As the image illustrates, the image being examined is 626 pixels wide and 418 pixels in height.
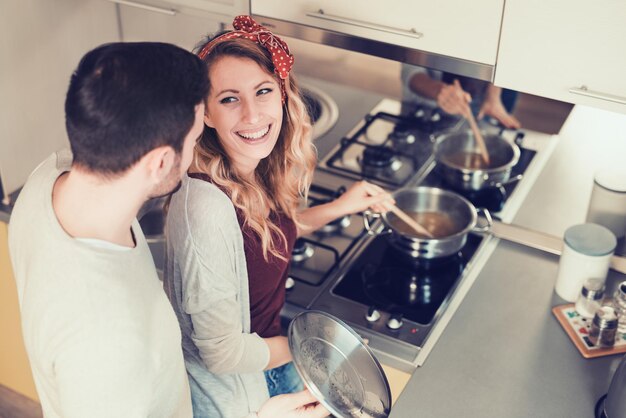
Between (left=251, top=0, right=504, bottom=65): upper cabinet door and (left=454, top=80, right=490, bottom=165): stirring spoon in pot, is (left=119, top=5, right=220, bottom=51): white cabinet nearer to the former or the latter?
(left=251, top=0, right=504, bottom=65): upper cabinet door

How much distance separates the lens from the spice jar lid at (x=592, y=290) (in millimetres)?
1828

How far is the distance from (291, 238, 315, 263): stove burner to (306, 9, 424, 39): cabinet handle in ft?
1.95

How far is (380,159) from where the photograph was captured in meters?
2.39

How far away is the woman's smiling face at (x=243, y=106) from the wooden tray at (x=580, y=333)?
817 millimetres

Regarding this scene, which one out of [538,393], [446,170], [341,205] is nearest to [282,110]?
[341,205]

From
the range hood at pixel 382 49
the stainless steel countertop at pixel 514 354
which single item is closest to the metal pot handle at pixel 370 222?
the stainless steel countertop at pixel 514 354

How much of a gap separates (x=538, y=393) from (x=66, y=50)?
1567mm

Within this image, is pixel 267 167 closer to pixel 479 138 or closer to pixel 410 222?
pixel 410 222

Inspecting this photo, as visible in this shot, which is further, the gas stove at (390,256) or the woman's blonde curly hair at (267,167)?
the gas stove at (390,256)

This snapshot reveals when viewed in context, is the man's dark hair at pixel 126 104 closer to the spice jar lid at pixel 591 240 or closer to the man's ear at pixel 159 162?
the man's ear at pixel 159 162

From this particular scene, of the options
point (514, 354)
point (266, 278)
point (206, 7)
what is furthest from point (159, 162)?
point (514, 354)

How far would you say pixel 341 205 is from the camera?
75.2 inches

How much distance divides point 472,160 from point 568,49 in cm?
74

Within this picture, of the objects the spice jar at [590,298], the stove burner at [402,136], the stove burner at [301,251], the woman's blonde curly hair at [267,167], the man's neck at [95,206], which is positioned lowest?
the stove burner at [301,251]
